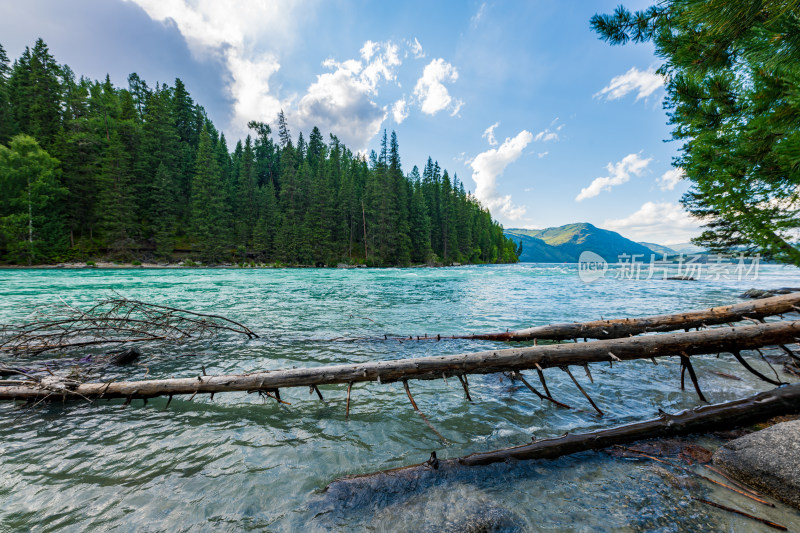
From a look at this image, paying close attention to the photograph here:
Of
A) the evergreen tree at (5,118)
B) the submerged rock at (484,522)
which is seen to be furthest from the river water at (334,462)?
the evergreen tree at (5,118)

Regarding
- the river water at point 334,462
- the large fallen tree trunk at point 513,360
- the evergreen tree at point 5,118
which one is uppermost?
the evergreen tree at point 5,118

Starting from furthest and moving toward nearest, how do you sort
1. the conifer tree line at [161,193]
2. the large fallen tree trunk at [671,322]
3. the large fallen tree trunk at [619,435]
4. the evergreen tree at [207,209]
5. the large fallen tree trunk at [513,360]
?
the evergreen tree at [207,209] < the conifer tree line at [161,193] < the large fallen tree trunk at [671,322] < the large fallen tree trunk at [513,360] < the large fallen tree trunk at [619,435]

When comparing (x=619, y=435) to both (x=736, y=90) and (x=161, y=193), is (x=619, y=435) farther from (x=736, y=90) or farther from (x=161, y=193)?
(x=161, y=193)

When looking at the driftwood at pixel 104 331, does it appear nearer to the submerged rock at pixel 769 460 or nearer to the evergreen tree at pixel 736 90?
the submerged rock at pixel 769 460

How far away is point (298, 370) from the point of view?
3.32m

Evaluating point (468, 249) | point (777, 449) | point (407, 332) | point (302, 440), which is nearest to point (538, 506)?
point (777, 449)

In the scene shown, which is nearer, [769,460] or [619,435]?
[769,460]

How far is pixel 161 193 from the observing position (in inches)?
1866

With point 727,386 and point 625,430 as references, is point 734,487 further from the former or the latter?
point 727,386

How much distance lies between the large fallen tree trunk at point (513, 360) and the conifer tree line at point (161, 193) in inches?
2091

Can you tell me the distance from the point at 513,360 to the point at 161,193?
61257mm

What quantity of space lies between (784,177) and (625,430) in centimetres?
609

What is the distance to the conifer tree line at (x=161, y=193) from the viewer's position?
125 ft

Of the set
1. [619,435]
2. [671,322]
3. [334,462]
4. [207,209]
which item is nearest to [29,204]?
[207,209]
